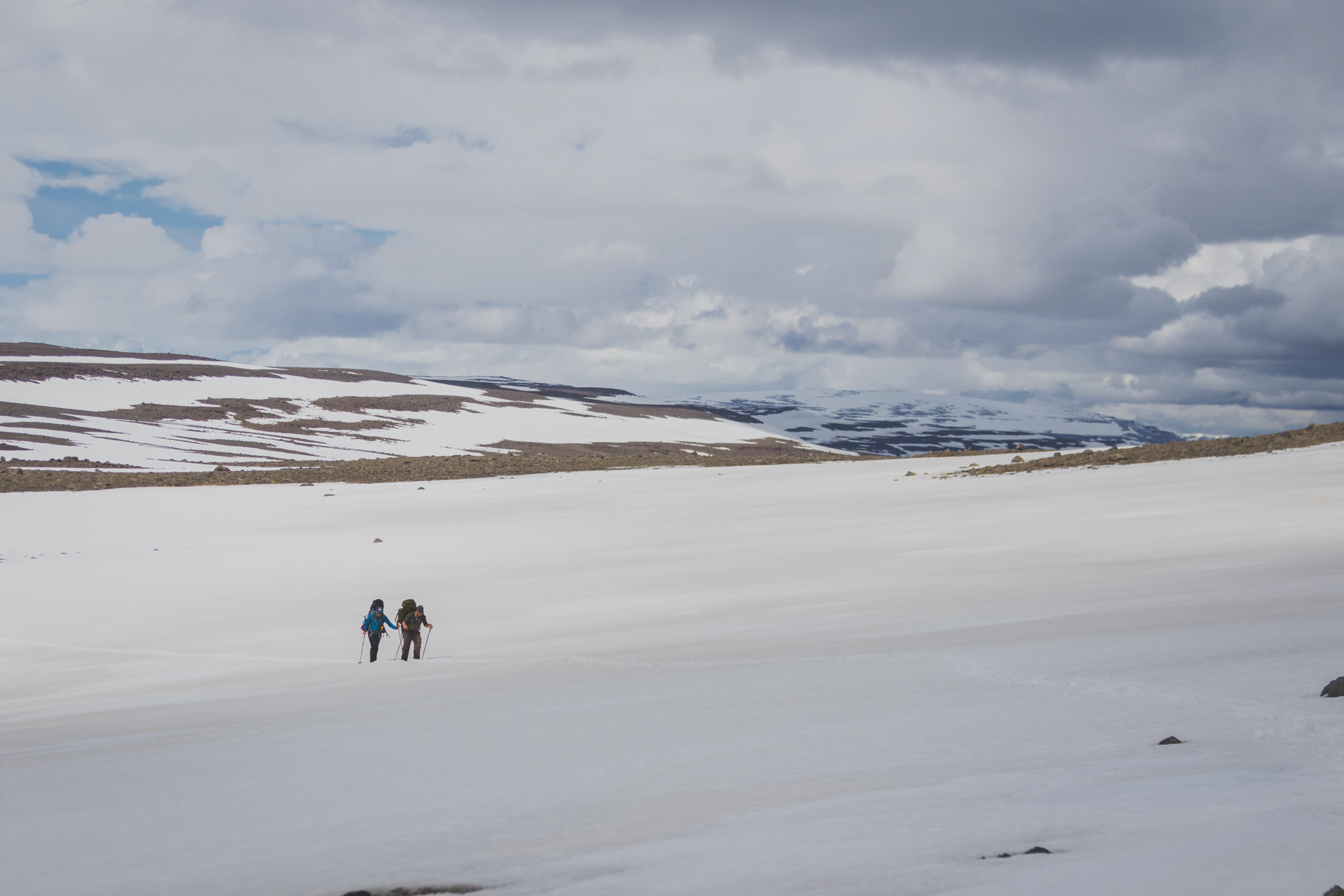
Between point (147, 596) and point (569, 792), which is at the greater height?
point (569, 792)

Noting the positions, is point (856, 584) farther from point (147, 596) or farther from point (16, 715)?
point (147, 596)

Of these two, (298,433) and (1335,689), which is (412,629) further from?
(298,433)

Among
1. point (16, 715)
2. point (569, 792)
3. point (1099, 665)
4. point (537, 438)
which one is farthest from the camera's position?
point (537, 438)

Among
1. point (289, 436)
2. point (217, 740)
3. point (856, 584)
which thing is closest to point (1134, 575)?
point (856, 584)

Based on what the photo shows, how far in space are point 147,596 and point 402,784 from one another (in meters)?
18.6

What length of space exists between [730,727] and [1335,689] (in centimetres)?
416

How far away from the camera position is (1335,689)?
22.7 feet

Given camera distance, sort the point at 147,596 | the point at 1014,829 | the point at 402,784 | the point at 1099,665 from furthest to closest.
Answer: the point at 147,596 < the point at 1099,665 < the point at 402,784 < the point at 1014,829

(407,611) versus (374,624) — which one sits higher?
(407,611)

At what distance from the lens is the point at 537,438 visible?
4596 inches

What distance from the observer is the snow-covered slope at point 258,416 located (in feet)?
253

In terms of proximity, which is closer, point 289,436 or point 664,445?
point 289,436

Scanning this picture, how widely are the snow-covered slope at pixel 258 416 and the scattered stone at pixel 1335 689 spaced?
67032 mm

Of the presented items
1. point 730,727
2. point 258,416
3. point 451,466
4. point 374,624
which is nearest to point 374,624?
point 374,624
